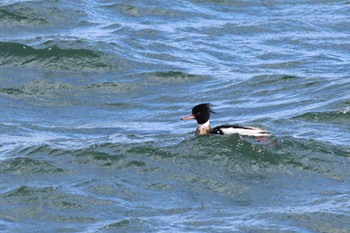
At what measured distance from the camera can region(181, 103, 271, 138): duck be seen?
634 inches

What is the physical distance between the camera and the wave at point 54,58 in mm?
21578

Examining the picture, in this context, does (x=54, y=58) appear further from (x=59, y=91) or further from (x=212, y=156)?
(x=212, y=156)

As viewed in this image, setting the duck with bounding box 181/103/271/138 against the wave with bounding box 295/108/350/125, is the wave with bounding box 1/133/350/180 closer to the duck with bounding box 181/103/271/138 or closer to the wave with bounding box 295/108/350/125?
the duck with bounding box 181/103/271/138

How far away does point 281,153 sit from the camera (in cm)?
1559

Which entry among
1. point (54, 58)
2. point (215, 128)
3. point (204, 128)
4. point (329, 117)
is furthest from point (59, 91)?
point (329, 117)

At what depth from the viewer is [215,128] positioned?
16.8 metres

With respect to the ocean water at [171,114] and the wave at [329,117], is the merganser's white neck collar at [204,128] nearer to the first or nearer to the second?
the ocean water at [171,114]

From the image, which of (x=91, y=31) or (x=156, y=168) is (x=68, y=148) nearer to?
(x=156, y=168)

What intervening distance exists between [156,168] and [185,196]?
122cm

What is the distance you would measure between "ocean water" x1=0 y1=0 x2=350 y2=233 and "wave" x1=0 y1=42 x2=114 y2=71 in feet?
0.12

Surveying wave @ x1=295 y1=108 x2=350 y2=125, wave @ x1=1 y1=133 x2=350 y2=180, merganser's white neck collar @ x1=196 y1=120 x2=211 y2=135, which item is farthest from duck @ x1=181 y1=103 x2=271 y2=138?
wave @ x1=295 y1=108 x2=350 y2=125

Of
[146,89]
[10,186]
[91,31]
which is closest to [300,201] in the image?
[10,186]

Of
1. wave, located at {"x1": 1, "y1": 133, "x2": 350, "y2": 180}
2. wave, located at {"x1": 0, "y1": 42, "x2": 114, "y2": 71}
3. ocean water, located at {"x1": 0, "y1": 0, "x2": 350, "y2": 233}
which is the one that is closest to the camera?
ocean water, located at {"x1": 0, "y1": 0, "x2": 350, "y2": 233}

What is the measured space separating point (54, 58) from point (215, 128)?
597 cm
